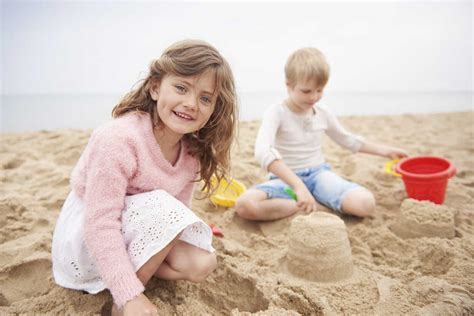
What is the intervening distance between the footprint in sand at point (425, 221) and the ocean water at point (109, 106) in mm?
2173

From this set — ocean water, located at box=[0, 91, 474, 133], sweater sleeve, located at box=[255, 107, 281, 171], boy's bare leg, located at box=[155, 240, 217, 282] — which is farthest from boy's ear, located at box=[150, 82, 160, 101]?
ocean water, located at box=[0, 91, 474, 133]

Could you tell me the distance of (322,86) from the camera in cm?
184

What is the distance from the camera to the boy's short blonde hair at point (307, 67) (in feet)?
5.88

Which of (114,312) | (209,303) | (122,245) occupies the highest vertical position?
(122,245)

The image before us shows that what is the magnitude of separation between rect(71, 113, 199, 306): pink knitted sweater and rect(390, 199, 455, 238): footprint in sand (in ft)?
3.23

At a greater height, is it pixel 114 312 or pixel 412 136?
pixel 114 312

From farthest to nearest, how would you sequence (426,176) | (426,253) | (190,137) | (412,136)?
(412,136)
(426,176)
(426,253)
(190,137)

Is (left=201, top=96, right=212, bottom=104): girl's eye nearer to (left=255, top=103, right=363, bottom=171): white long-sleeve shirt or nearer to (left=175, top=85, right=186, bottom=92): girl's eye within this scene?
(left=175, top=85, right=186, bottom=92): girl's eye

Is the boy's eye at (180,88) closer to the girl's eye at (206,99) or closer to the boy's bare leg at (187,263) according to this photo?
the girl's eye at (206,99)

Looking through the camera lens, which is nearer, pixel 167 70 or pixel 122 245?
pixel 122 245

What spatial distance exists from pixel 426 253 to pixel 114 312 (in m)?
1.08

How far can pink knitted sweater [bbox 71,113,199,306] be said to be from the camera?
881 mm

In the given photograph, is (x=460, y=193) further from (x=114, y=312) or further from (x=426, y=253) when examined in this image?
(x=114, y=312)

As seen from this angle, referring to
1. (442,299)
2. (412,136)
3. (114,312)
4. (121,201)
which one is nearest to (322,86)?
(442,299)
